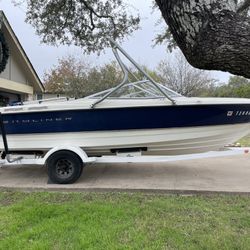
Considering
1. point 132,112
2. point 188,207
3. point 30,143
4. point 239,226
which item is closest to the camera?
point 239,226

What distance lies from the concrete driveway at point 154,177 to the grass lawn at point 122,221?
43 cm

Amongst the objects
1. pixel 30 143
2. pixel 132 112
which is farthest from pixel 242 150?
pixel 30 143

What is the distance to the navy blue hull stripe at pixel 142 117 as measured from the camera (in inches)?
241

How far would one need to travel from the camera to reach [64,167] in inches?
247

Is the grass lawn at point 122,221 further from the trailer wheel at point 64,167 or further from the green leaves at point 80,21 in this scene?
the green leaves at point 80,21

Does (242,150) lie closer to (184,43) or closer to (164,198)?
(164,198)

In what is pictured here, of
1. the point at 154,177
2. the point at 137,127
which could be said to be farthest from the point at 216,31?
the point at 154,177

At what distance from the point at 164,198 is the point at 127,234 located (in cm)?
151

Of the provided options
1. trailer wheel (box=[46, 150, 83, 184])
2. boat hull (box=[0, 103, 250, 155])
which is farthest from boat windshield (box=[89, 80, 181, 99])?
trailer wheel (box=[46, 150, 83, 184])

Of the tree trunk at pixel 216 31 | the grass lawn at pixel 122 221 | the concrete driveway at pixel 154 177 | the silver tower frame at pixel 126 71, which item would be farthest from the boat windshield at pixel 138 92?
the tree trunk at pixel 216 31

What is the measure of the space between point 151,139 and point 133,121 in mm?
464

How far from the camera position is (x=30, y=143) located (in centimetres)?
667

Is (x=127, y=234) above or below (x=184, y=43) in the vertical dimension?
below

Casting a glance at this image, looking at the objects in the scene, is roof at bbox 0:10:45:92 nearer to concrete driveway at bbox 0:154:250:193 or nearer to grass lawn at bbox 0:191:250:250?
concrete driveway at bbox 0:154:250:193
